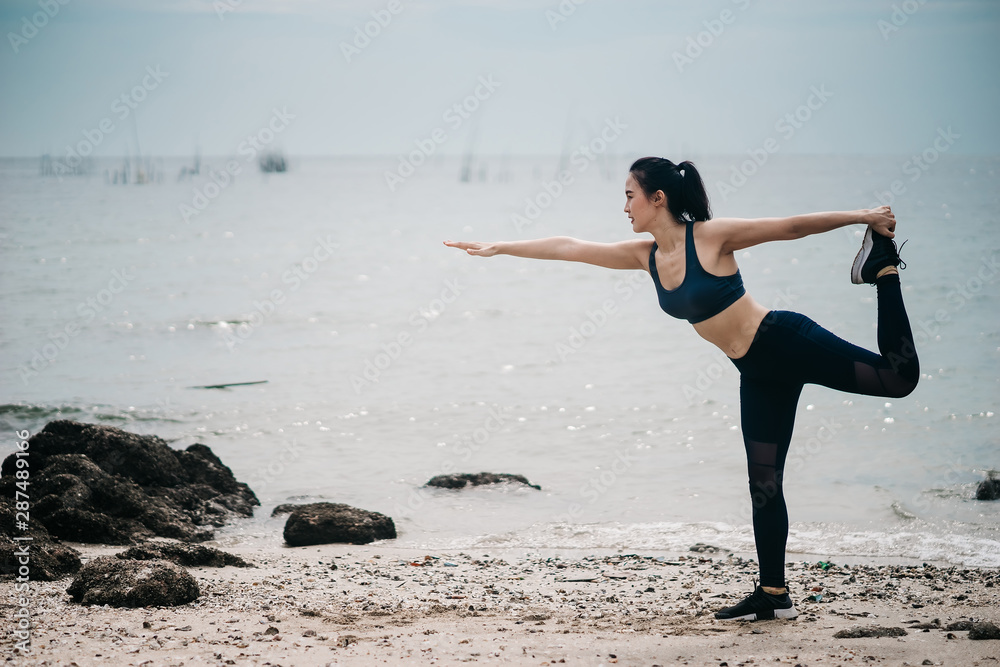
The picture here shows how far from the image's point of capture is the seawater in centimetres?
842

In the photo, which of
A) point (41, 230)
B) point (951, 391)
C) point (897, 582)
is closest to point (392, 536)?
point (897, 582)

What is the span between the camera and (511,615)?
202 inches

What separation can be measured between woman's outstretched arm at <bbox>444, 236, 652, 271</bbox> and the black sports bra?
0.35 m

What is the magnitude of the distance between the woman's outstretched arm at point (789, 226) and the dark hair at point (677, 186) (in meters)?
0.14

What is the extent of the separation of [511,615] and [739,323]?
2086 millimetres

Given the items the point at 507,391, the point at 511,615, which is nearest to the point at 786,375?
A: the point at 511,615

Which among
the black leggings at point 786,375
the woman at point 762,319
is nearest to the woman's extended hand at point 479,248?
the woman at point 762,319

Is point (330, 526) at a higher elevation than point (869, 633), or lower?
higher

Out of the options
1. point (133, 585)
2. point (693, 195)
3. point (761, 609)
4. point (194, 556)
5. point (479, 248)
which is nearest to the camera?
point (693, 195)

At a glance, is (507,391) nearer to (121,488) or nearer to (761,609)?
(121,488)

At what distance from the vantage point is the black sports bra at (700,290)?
15.0 feet

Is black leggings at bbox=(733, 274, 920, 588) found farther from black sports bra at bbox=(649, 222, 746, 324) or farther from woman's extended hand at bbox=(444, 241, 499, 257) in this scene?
woman's extended hand at bbox=(444, 241, 499, 257)

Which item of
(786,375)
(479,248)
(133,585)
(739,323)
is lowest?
(133,585)

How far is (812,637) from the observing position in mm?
4461
